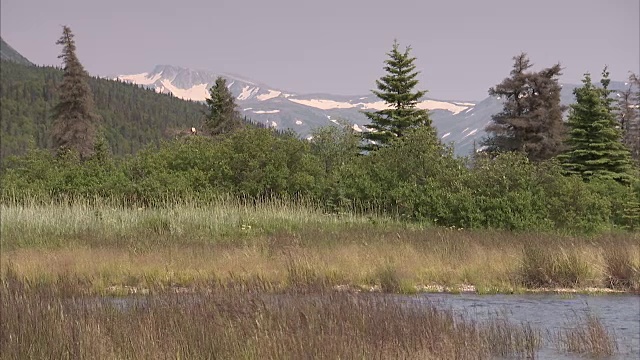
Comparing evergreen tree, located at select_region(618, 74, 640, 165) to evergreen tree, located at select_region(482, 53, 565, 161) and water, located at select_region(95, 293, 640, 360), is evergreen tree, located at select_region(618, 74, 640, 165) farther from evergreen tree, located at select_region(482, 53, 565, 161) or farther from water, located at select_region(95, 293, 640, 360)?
water, located at select_region(95, 293, 640, 360)

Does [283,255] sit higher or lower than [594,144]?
lower

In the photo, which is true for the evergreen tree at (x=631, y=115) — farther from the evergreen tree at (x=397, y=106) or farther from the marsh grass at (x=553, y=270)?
the marsh grass at (x=553, y=270)

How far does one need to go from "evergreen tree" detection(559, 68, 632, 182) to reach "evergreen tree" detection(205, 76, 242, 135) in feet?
98.2

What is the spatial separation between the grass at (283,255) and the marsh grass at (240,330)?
182 inches

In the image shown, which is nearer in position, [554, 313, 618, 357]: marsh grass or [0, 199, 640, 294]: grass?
[554, 313, 618, 357]: marsh grass

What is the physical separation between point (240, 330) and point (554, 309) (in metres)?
8.07

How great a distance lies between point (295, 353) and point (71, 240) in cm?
1346

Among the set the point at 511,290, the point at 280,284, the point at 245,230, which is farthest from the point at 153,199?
the point at 511,290

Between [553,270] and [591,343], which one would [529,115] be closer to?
[553,270]

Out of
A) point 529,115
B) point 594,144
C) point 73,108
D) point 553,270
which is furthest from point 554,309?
point 73,108

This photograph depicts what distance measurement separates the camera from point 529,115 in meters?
47.4

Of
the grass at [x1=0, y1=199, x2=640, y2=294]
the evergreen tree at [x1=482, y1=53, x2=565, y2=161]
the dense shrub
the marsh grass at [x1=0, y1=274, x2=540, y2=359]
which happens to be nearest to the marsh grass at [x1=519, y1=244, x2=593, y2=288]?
the grass at [x1=0, y1=199, x2=640, y2=294]

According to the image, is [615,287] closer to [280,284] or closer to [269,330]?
[280,284]

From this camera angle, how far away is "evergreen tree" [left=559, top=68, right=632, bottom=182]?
36875 millimetres
